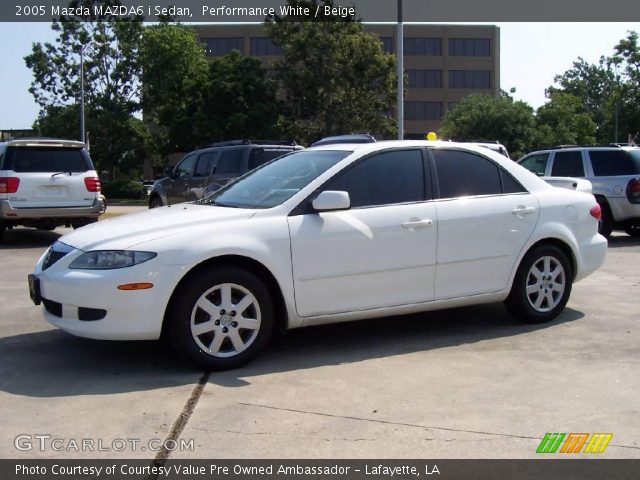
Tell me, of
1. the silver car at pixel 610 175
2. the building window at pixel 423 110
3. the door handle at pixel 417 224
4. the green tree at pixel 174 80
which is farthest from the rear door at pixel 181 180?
the building window at pixel 423 110

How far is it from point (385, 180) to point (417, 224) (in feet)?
1.48

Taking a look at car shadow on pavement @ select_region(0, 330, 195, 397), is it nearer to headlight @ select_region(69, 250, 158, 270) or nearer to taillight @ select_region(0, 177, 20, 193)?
headlight @ select_region(69, 250, 158, 270)

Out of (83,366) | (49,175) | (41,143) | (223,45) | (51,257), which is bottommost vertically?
(83,366)

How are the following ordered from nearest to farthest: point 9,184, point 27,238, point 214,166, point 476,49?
point 9,184 → point 27,238 → point 214,166 → point 476,49

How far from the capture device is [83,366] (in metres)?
5.32

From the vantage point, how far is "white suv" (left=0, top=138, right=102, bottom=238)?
1228cm

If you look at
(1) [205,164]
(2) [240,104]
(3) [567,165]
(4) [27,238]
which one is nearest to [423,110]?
(2) [240,104]

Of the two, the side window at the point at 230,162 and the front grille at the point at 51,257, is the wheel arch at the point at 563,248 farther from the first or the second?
the side window at the point at 230,162

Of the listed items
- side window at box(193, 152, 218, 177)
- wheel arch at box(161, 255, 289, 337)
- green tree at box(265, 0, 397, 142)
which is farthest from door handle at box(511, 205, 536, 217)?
green tree at box(265, 0, 397, 142)

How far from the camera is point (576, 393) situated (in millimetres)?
4680

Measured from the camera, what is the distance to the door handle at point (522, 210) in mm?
6262

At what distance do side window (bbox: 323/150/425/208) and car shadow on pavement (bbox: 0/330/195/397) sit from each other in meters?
1.84

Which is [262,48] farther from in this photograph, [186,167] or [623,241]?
[623,241]
